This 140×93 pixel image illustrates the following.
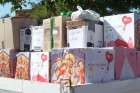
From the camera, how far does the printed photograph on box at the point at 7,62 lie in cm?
375

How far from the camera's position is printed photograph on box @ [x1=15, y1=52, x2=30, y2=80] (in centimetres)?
351

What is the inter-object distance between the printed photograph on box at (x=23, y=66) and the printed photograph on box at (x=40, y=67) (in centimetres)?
6

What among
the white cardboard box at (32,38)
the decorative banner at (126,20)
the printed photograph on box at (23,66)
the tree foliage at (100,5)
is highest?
the tree foliage at (100,5)

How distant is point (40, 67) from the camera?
340 centimetres

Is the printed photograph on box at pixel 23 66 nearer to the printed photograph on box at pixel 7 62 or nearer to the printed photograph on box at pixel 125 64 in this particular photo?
the printed photograph on box at pixel 7 62

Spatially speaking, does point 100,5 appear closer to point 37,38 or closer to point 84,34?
point 37,38

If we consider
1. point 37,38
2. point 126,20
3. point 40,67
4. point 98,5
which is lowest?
point 40,67

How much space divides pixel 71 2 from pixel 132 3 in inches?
48.6

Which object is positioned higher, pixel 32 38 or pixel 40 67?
pixel 32 38

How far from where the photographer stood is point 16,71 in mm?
3643

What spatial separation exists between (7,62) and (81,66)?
98 centimetres

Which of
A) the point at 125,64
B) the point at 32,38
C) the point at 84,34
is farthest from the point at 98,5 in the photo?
the point at 125,64

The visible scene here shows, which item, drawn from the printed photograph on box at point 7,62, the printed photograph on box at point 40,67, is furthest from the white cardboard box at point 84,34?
the printed photograph on box at point 7,62

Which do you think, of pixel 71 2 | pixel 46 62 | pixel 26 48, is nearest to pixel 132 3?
pixel 71 2
